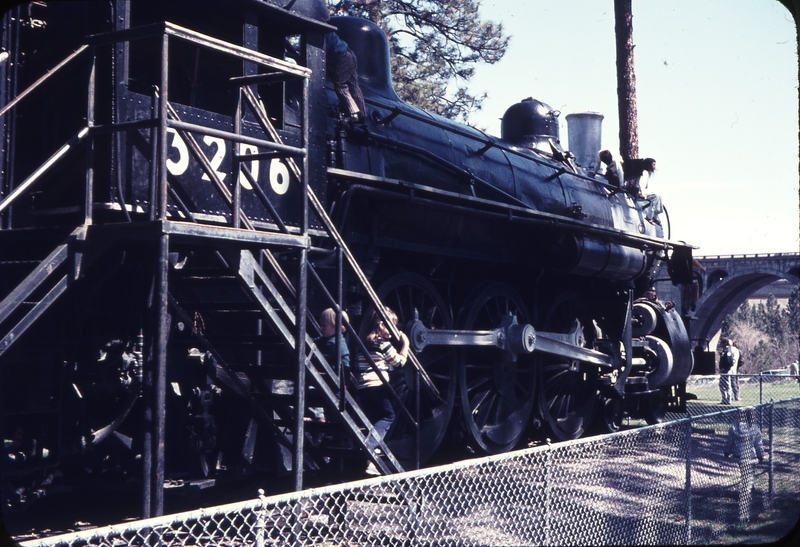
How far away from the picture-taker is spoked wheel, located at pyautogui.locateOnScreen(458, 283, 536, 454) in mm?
8820

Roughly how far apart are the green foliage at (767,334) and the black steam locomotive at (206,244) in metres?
37.4

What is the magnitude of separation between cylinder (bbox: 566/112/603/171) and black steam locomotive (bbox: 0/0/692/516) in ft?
40.5

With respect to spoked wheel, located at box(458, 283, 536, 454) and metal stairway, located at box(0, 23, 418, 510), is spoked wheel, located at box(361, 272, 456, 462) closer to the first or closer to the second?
spoked wheel, located at box(458, 283, 536, 454)

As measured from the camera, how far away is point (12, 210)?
5.16 m

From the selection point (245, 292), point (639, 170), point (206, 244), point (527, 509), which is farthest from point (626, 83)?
point (206, 244)

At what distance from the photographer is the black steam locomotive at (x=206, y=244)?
Answer: 4.86 m

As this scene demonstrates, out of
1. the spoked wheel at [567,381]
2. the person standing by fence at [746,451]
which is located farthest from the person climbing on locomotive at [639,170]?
the person standing by fence at [746,451]

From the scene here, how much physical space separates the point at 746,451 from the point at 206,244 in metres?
5.60

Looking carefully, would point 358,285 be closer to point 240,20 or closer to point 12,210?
point 240,20

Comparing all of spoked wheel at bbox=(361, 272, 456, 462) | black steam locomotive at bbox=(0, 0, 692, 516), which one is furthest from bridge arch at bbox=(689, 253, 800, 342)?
black steam locomotive at bbox=(0, 0, 692, 516)

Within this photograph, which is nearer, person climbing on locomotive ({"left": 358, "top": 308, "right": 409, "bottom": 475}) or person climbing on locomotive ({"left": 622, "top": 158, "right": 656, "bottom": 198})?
person climbing on locomotive ({"left": 358, "top": 308, "right": 409, "bottom": 475})

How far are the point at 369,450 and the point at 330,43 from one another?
11.9ft

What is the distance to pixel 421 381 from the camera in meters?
7.83

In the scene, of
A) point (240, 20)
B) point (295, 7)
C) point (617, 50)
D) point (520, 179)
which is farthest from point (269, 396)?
point (617, 50)
